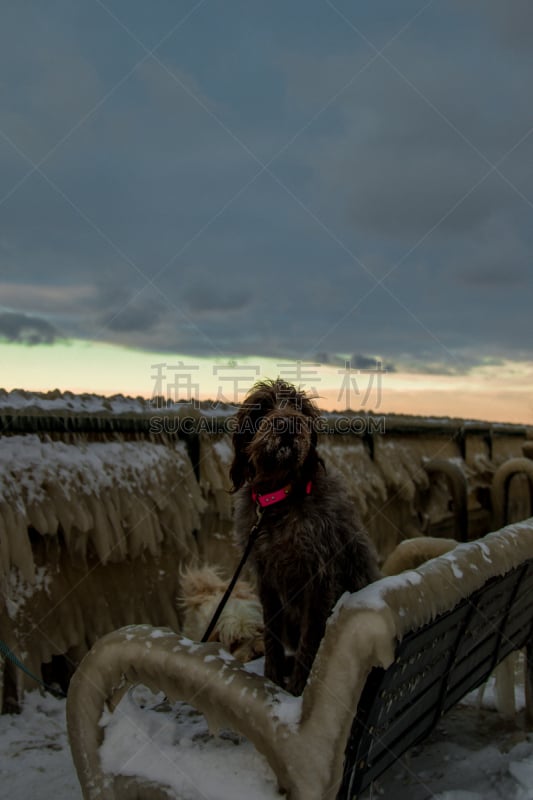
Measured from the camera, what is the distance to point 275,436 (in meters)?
2.52

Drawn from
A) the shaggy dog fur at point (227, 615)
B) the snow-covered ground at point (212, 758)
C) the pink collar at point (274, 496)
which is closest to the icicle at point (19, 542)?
the snow-covered ground at point (212, 758)

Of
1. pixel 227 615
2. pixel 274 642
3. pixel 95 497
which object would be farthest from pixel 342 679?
pixel 95 497

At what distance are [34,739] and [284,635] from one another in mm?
1305

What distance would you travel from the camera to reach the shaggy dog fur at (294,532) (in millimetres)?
2564

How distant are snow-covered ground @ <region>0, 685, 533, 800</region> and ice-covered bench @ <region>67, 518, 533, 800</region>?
8cm

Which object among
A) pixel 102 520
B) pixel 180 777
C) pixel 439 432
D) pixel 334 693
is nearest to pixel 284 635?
pixel 180 777

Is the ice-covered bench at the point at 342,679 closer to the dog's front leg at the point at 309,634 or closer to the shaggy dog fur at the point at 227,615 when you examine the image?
the dog's front leg at the point at 309,634

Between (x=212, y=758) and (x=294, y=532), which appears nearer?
(x=212, y=758)

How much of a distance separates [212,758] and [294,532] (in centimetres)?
88

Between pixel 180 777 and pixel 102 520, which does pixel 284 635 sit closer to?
pixel 180 777

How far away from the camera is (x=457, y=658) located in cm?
235

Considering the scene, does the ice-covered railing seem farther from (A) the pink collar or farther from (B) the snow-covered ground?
(A) the pink collar

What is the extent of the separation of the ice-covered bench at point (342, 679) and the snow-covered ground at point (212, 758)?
0.08m

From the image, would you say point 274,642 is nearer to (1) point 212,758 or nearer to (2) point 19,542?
(1) point 212,758
